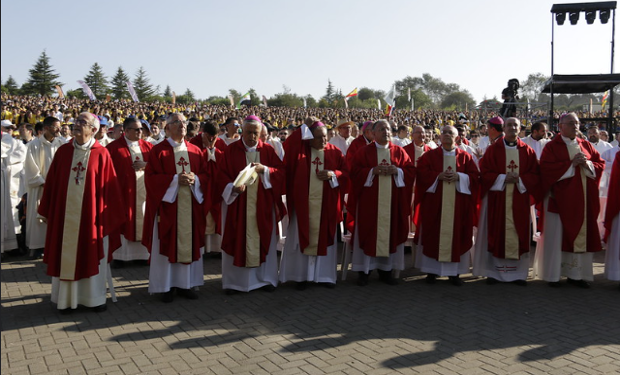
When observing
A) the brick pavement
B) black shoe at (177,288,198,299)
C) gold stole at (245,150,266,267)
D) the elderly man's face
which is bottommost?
the brick pavement

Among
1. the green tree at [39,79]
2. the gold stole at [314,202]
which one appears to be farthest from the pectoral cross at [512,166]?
the green tree at [39,79]

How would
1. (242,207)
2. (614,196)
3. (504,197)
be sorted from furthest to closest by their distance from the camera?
(504,197), (614,196), (242,207)

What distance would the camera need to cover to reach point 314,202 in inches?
300

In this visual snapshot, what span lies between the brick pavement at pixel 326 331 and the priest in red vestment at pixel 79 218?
311 mm

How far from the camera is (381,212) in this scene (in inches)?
305

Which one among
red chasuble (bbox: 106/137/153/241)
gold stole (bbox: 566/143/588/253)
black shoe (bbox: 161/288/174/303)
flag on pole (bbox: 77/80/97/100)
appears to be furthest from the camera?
flag on pole (bbox: 77/80/97/100)

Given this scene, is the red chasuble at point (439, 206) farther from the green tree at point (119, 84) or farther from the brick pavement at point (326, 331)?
the green tree at point (119, 84)

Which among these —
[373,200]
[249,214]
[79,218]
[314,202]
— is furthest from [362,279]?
[79,218]

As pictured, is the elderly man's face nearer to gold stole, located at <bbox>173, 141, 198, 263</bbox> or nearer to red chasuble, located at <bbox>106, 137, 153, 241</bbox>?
gold stole, located at <bbox>173, 141, 198, 263</bbox>

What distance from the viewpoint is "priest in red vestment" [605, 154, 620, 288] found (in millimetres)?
7684

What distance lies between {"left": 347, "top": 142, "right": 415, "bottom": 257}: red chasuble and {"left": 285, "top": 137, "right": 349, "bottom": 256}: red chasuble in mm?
238

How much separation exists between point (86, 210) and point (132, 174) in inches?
103

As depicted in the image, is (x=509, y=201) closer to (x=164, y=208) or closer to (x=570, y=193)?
(x=570, y=193)

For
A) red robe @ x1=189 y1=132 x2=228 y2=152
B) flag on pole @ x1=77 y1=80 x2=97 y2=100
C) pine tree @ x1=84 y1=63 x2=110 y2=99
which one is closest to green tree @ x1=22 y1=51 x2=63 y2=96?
pine tree @ x1=84 y1=63 x2=110 y2=99
